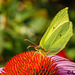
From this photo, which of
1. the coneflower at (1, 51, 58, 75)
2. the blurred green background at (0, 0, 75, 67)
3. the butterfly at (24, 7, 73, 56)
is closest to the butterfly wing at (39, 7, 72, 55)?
the butterfly at (24, 7, 73, 56)

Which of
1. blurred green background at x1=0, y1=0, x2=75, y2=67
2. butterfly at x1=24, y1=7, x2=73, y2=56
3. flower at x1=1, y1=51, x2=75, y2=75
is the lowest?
flower at x1=1, y1=51, x2=75, y2=75

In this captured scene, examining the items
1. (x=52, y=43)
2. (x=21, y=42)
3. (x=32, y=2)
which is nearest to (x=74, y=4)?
(x=32, y=2)

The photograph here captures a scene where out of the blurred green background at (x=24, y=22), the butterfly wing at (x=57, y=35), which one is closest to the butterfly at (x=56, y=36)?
the butterfly wing at (x=57, y=35)

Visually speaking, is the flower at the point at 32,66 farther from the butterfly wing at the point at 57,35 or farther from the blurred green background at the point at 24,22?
the blurred green background at the point at 24,22

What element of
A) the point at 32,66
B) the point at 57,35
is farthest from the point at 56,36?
the point at 32,66

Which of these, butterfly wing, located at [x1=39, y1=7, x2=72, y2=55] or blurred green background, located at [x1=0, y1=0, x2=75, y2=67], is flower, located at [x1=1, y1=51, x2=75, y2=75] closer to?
butterfly wing, located at [x1=39, y1=7, x2=72, y2=55]

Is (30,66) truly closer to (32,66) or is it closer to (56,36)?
(32,66)
